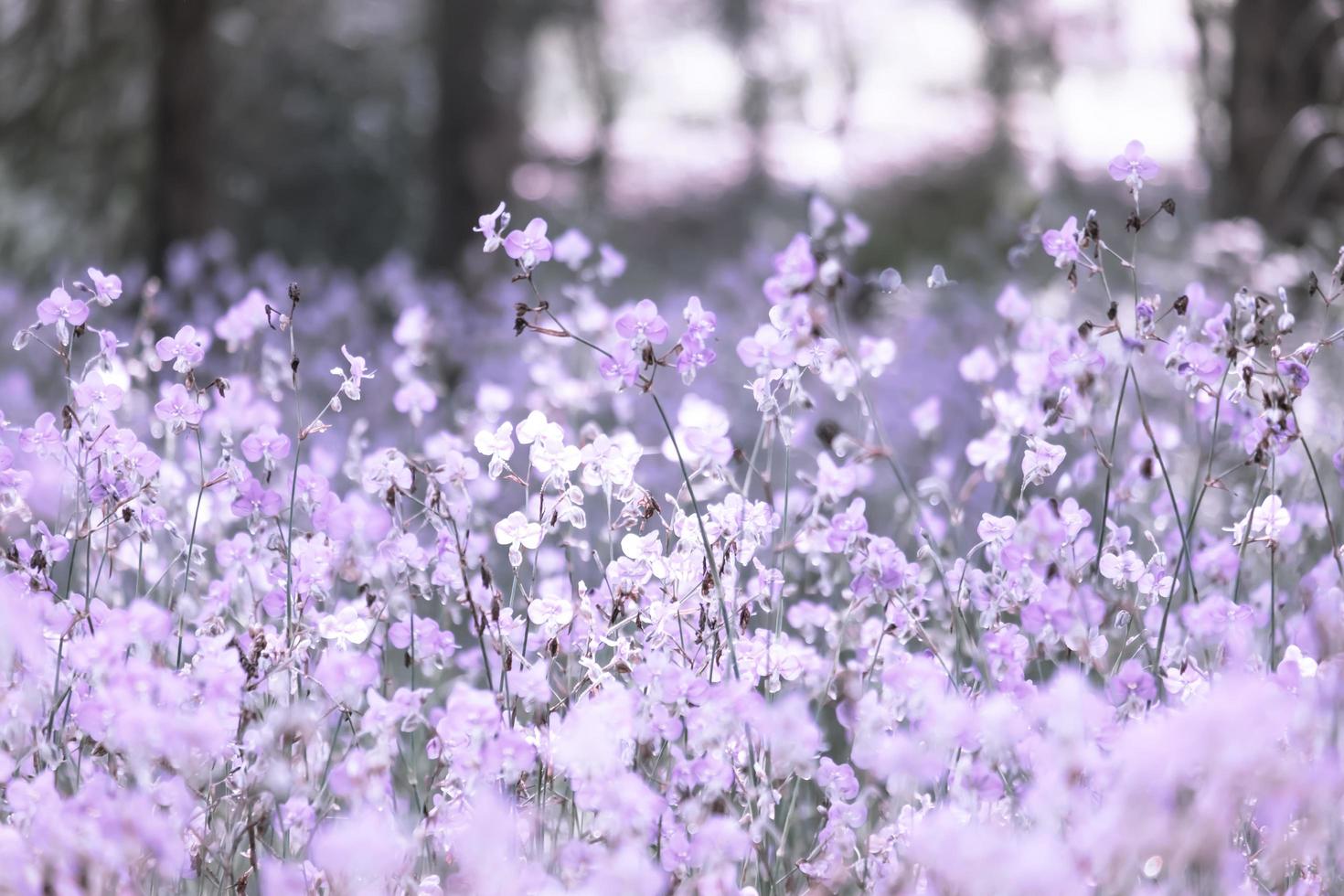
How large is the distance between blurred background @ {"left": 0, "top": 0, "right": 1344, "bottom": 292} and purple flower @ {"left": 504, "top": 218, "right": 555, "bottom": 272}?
2156 millimetres

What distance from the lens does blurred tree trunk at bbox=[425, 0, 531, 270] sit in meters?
9.73

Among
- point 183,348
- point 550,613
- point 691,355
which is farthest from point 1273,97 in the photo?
point 183,348

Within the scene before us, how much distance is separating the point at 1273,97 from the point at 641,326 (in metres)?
5.43

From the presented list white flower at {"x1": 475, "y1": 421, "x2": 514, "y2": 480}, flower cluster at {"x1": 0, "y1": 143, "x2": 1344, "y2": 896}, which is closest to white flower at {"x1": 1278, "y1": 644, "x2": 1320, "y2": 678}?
flower cluster at {"x1": 0, "y1": 143, "x2": 1344, "y2": 896}

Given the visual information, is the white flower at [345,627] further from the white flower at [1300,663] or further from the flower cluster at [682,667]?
the white flower at [1300,663]

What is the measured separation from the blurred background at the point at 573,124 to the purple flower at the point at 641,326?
216 cm

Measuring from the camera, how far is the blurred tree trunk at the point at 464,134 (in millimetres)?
9725

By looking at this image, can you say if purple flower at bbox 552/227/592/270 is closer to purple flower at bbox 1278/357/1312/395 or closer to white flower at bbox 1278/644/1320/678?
purple flower at bbox 1278/357/1312/395

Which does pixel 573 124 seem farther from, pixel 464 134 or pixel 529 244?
pixel 529 244

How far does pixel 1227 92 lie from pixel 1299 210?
0.76 meters

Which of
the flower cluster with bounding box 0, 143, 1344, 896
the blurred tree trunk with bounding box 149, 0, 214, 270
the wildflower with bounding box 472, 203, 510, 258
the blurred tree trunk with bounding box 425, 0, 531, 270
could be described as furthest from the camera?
the blurred tree trunk with bounding box 425, 0, 531, 270


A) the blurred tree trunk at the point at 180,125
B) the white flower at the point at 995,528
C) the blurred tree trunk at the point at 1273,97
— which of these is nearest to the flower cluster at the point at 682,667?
the white flower at the point at 995,528

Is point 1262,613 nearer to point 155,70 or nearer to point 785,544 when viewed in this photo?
point 785,544

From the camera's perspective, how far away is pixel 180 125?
7.15 meters
